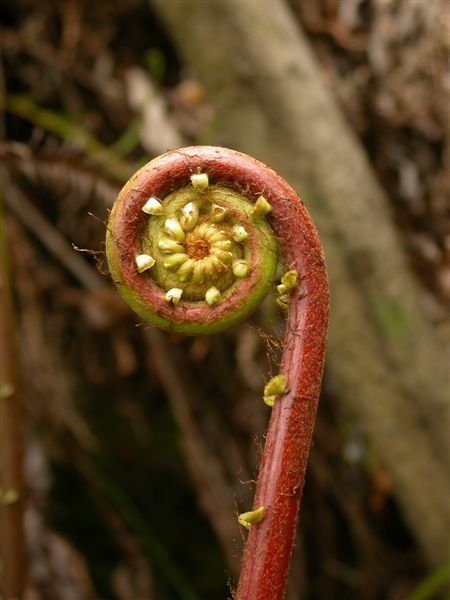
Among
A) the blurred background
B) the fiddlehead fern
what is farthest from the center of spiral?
the blurred background

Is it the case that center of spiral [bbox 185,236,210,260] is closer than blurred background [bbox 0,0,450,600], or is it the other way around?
center of spiral [bbox 185,236,210,260]

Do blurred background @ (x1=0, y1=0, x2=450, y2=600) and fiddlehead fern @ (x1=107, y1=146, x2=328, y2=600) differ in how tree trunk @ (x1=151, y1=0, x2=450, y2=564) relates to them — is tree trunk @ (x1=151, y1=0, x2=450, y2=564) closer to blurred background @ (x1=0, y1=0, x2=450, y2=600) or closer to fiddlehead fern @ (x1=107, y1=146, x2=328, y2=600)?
blurred background @ (x1=0, y1=0, x2=450, y2=600)

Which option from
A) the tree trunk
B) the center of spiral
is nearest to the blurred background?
the tree trunk

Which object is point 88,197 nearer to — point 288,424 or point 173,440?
point 173,440

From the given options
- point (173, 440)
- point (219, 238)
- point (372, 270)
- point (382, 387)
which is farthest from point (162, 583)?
point (219, 238)

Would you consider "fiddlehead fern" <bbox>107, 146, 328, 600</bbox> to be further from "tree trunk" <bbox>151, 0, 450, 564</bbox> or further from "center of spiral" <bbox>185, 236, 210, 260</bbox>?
"tree trunk" <bbox>151, 0, 450, 564</bbox>

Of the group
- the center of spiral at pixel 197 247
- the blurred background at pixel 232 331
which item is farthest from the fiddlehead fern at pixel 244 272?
the blurred background at pixel 232 331
